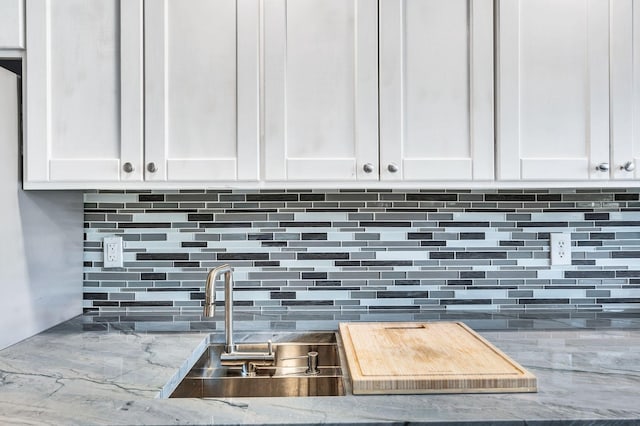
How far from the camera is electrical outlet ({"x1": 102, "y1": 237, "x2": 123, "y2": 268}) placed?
172 centimetres

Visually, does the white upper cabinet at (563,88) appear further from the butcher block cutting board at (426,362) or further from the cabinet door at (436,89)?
the butcher block cutting board at (426,362)

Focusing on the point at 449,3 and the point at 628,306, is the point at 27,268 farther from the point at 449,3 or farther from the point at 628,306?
the point at 628,306

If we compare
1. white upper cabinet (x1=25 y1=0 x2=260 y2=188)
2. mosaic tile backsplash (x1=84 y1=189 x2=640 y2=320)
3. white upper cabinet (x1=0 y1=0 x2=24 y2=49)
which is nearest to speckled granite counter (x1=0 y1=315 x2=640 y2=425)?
mosaic tile backsplash (x1=84 y1=189 x2=640 y2=320)

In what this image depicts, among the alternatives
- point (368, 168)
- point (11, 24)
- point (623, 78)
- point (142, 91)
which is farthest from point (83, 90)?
point (623, 78)

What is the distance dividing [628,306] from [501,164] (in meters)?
0.85

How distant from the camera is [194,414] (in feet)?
3.05

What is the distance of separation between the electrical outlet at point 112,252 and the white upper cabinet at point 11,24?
2.27ft

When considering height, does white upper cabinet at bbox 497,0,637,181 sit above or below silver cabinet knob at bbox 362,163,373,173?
above

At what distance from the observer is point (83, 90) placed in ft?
4.61

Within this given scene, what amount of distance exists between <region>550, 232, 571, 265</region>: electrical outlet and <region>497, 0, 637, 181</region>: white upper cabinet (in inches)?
15.1

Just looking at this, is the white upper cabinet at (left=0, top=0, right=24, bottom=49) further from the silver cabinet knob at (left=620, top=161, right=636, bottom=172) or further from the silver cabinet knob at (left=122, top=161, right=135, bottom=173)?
the silver cabinet knob at (left=620, top=161, right=636, bottom=172)

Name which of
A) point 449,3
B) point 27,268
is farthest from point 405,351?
point 27,268

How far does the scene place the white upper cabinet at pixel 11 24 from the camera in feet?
4.55

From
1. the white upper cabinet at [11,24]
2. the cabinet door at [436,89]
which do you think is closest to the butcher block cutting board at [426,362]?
the cabinet door at [436,89]
